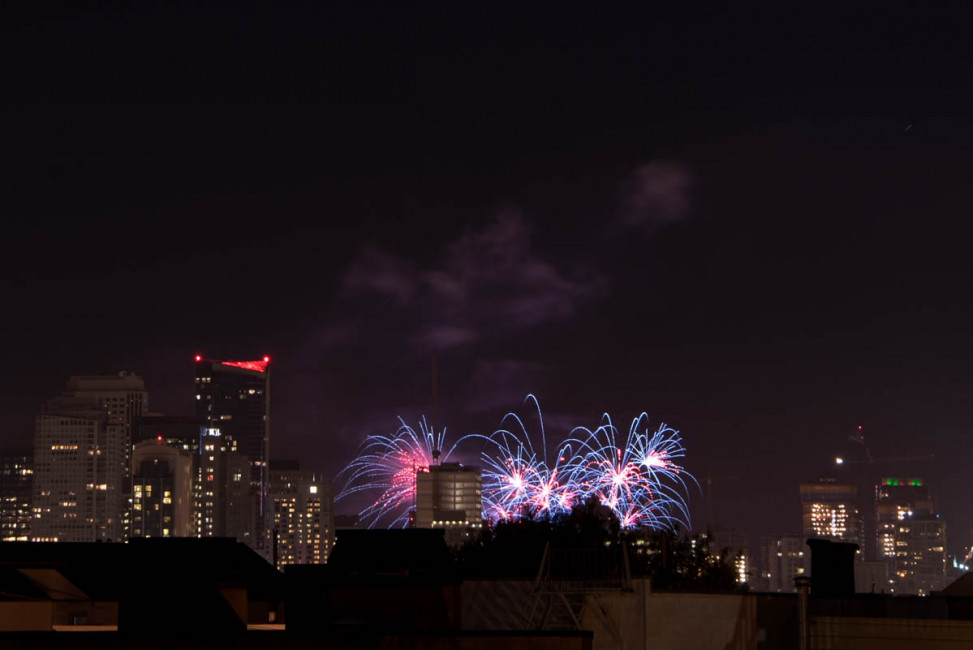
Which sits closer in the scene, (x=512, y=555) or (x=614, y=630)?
(x=614, y=630)

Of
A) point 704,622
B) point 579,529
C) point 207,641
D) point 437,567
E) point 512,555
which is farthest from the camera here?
point 579,529

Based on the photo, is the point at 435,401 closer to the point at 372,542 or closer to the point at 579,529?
the point at 579,529

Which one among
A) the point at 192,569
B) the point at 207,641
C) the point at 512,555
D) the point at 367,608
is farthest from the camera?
the point at 512,555

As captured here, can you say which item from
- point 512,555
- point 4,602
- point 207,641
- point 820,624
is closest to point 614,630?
point 820,624

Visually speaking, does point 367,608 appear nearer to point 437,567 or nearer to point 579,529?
point 437,567

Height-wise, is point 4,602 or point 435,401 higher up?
point 435,401

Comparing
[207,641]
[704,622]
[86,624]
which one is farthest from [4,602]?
[704,622]

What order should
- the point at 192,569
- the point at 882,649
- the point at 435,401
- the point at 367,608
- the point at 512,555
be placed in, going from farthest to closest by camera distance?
the point at 435,401
the point at 512,555
the point at 367,608
the point at 192,569
the point at 882,649

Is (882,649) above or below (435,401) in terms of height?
below

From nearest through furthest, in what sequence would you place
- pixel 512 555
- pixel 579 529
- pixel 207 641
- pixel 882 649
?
pixel 207 641
pixel 882 649
pixel 512 555
pixel 579 529
